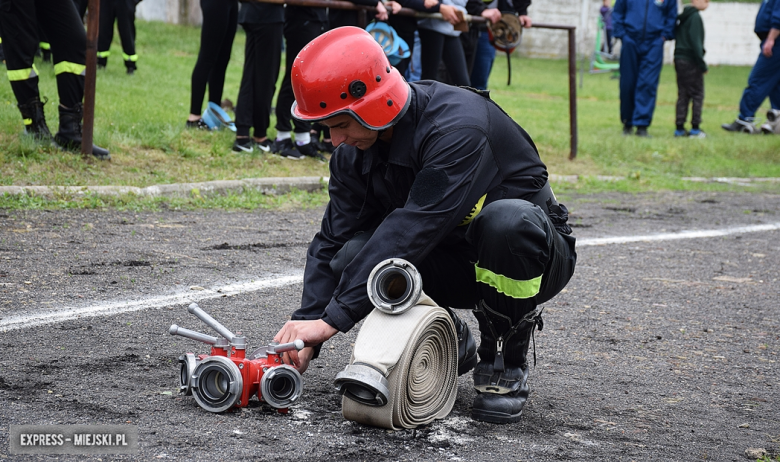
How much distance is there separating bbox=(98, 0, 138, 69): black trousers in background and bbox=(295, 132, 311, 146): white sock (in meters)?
5.20

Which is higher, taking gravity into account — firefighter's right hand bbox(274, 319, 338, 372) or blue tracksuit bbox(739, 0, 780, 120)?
firefighter's right hand bbox(274, 319, 338, 372)

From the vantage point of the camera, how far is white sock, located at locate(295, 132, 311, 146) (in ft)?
27.6

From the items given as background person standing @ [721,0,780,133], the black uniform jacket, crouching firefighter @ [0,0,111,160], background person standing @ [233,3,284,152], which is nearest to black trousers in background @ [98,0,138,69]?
background person standing @ [233,3,284,152]

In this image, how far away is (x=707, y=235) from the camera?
6.98 meters

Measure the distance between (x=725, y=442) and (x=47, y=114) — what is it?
7.11 m

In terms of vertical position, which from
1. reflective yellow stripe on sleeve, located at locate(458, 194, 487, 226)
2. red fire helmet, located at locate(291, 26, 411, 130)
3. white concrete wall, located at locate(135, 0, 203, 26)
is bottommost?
white concrete wall, located at locate(135, 0, 203, 26)

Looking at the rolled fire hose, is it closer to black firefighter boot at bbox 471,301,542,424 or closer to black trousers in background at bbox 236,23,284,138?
black firefighter boot at bbox 471,301,542,424

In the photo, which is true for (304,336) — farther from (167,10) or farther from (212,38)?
(167,10)

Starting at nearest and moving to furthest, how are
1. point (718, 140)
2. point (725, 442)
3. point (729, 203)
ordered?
point (725, 442), point (729, 203), point (718, 140)

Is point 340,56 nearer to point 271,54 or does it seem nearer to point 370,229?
point 370,229

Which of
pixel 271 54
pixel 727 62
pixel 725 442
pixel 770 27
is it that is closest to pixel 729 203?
pixel 271 54

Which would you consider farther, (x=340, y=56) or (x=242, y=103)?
(x=242, y=103)

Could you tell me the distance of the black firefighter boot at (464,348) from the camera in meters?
3.47

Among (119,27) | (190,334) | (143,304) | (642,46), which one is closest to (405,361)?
(190,334)
